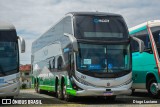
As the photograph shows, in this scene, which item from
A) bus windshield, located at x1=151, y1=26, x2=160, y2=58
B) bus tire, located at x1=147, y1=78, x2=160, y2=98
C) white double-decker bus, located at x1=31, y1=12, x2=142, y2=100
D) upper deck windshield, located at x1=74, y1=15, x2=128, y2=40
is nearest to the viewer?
white double-decker bus, located at x1=31, y1=12, x2=142, y2=100

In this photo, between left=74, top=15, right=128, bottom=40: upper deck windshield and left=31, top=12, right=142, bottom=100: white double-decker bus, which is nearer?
left=31, top=12, right=142, bottom=100: white double-decker bus

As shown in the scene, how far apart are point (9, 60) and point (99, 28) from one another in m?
4.11

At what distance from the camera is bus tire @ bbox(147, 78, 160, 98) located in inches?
689

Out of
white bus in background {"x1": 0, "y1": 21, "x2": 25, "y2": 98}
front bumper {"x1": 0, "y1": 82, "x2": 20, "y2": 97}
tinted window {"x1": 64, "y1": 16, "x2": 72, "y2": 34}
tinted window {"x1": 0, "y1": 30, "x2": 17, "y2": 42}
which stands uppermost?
tinted window {"x1": 64, "y1": 16, "x2": 72, "y2": 34}

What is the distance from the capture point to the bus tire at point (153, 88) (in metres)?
17.5

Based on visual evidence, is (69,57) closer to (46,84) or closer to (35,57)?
(46,84)

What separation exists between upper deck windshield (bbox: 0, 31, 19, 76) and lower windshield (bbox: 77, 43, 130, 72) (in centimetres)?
275

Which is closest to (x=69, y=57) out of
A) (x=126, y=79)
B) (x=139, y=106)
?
(x=126, y=79)

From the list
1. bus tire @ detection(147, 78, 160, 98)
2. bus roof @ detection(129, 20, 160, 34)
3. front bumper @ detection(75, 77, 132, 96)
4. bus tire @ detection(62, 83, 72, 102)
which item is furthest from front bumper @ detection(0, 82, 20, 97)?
bus roof @ detection(129, 20, 160, 34)

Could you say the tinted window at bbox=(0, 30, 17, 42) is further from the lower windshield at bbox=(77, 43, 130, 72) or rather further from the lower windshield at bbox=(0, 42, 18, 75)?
the lower windshield at bbox=(77, 43, 130, 72)

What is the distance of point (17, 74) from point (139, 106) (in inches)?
207

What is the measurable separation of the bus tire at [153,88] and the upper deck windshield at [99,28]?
3.05m

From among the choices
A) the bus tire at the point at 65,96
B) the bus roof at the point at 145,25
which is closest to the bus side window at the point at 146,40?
the bus roof at the point at 145,25

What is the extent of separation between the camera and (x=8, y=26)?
16406mm
